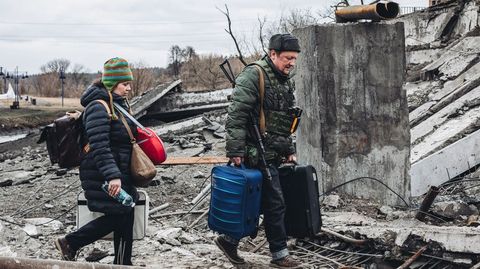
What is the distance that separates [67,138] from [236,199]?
127cm

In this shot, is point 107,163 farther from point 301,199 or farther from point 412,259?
point 412,259

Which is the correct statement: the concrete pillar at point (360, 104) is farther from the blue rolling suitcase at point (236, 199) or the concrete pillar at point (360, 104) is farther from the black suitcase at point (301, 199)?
the blue rolling suitcase at point (236, 199)

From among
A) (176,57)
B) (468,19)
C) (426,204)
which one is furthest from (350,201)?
(176,57)

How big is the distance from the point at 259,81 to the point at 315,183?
0.95m

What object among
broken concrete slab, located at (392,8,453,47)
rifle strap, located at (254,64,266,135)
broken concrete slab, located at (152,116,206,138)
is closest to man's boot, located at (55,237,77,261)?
rifle strap, located at (254,64,266,135)

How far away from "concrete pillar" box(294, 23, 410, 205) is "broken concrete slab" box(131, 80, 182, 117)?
330 inches

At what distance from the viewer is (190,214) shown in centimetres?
664

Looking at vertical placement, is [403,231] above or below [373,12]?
below

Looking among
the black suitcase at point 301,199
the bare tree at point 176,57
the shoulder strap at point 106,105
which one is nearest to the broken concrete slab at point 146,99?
the black suitcase at point 301,199

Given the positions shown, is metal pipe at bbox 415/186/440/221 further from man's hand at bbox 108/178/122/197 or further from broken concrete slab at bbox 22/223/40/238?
broken concrete slab at bbox 22/223/40/238

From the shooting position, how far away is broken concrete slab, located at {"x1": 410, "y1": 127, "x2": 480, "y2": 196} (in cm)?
718

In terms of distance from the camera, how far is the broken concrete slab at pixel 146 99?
14.5m

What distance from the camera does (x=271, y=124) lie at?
185 inches

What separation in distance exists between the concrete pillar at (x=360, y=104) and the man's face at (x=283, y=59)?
181 cm
